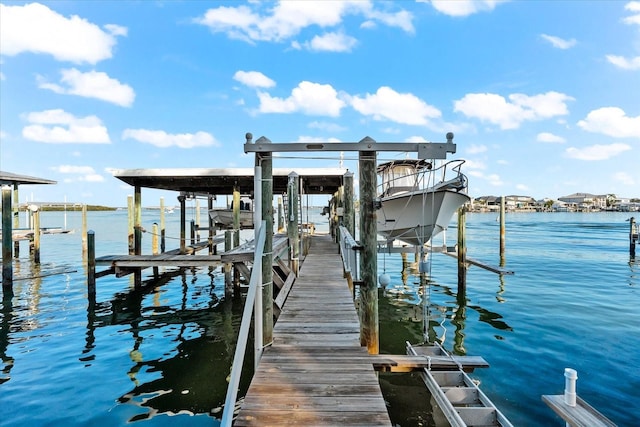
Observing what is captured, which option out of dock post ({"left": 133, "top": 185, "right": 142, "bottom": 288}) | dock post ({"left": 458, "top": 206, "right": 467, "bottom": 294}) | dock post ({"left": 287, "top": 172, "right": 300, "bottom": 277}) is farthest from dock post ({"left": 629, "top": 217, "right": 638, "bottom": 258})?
dock post ({"left": 133, "top": 185, "right": 142, "bottom": 288})

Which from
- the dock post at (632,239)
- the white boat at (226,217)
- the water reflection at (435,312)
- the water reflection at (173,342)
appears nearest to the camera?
the water reflection at (173,342)

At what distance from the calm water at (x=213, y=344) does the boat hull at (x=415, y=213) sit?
2766 millimetres

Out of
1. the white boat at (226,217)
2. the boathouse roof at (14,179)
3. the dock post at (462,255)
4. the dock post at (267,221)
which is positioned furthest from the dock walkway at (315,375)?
the boathouse roof at (14,179)

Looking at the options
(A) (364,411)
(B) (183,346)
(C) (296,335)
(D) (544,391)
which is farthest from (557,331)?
(B) (183,346)

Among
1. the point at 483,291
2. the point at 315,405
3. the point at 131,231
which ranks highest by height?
the point at 131,231

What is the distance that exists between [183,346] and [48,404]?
3.10 metres

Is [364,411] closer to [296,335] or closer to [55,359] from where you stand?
[296,335]

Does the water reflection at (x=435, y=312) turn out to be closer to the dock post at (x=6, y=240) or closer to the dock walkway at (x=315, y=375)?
the dock walkway at (x=315, y=375)

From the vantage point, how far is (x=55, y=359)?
26.7ft

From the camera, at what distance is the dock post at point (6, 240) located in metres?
13.6

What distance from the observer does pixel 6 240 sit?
1374cm

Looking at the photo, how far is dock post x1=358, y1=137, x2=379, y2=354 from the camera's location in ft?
17.4

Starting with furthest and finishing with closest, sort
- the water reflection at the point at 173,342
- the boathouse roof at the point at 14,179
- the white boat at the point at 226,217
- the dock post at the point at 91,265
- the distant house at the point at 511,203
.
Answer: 1. the distant house at the point at 511,203
2. the white boat at the point at 226,217
3. the boathouse roof at the point at 14,179
4. the dock post at the point at 91,265
5. the water reflection at the point at 173,342

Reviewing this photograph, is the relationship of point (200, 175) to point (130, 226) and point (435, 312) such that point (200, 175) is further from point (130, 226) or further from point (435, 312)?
point (435, 312)
